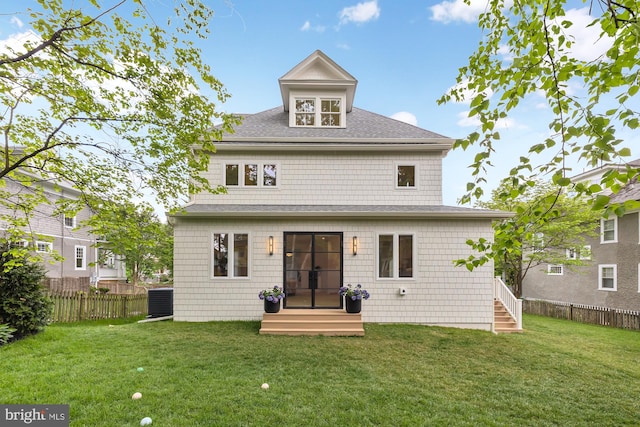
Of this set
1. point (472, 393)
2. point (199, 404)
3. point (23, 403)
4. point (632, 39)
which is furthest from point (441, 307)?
point (23, 403)

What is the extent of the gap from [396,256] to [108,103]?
7811mm

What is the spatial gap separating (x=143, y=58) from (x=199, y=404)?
5.12m

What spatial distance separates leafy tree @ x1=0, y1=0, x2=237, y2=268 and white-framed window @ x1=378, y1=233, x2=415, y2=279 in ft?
19.0

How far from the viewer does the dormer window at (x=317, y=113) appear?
33.8ft

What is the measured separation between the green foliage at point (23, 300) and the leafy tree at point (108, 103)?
2.25 meters

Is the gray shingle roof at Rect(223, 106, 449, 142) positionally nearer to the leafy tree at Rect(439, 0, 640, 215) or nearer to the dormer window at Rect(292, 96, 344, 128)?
the dormer window at Rect(292, 96, 344, 128)

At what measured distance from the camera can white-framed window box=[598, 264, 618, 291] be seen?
13578mm

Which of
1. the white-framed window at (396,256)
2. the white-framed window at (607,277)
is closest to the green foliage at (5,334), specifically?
the white-framed window at (396,256)

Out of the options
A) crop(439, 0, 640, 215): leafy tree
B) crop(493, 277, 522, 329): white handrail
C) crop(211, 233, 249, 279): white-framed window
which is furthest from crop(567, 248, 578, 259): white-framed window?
crop(211, 233, 249, 279): white-framed window

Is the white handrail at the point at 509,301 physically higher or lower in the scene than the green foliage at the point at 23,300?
lower

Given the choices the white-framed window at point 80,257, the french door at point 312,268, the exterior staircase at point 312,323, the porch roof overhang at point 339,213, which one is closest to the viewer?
the exterior staircase at point 312,323

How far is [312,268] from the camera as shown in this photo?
29.3 feet

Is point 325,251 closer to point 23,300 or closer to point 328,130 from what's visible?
point 328,130

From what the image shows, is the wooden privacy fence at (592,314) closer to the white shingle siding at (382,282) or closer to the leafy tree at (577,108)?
the white shingle siding at (382,282)
